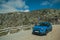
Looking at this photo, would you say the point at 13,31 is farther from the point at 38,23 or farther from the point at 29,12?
the point at 29,12

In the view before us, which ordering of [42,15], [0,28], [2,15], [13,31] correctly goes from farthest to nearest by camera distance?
[13,31]
[0,28]
[42,15]
[2,15]

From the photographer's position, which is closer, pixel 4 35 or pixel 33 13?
pixel 33 13

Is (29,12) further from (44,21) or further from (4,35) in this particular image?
(4,35)

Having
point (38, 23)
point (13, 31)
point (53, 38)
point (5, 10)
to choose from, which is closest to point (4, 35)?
point (13, 31)

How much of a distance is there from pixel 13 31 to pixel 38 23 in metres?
2.02

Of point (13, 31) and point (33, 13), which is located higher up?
point (33, 13)

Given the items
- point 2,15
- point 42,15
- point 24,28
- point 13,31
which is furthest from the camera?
point 24,28

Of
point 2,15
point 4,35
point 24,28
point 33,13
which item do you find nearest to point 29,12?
point 33,13

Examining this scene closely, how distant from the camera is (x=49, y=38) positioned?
8789 mm

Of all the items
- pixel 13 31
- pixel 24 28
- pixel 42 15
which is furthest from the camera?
pixel 24 28

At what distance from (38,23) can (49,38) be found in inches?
78.4

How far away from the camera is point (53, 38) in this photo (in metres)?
8.83

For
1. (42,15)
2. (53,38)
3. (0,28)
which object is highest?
(42,15)

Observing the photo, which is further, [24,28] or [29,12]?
[24,28]
